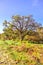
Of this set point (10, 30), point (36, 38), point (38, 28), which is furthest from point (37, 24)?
point (10, 30)

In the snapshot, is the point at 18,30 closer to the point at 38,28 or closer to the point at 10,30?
the point at 10,30

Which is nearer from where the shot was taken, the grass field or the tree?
the grass field

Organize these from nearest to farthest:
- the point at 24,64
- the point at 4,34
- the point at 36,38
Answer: the point at 24,64, the point at 36,38, the point at 4,34

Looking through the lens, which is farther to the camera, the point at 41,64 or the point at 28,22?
the point at 28,22

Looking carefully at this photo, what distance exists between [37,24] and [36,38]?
341 centimetres

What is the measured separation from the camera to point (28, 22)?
38844mm

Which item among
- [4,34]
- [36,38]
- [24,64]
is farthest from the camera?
[4,34]

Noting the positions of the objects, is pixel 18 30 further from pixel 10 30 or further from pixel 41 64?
pixel 41 64

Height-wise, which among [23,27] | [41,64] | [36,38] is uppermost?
[23,27]

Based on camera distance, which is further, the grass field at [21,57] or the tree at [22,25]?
the tree at [22,25]

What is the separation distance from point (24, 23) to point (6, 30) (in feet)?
15.3

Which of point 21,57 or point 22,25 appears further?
point 22,25

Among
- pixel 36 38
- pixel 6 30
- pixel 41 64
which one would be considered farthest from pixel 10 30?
pixel 41 64

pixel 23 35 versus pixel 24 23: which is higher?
pixel 24 23
